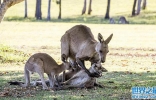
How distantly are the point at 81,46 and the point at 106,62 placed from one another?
7045 mm

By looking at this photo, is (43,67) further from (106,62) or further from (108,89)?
(106,62)

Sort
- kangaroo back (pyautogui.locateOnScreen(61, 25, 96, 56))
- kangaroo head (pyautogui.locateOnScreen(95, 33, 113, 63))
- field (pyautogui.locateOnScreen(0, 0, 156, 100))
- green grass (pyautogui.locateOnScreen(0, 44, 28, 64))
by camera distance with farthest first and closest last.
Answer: green grass (pyautogui.locateOnScreen(0, 44, 28, 64)), kangaroo back (pyautogui.locateOnScreen(61, 25, 96, 56)), kangaroo head (pyautogui.locateOnScreen(95, 33, 113, 63)), field (pyautogui.locateOnScreen(0, 0, 156, 100))

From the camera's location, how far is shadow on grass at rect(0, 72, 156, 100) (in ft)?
33.6

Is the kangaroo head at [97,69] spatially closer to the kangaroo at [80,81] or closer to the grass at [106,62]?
the kangaroo at [80,81]

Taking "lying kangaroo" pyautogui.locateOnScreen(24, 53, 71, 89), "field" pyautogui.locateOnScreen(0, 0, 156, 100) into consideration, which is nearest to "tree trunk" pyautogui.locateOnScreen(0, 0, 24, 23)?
"lying kangaroo" pyautogui.locateOnScreen(24, 53, 71, 89)

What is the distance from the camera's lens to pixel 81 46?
12125mm

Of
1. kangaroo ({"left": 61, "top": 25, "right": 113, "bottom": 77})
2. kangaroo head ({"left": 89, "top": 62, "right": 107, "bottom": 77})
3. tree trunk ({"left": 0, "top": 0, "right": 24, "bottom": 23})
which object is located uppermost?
tree trunk ({"left": 0, "top": 0, "right": 24, "bottom": 23})

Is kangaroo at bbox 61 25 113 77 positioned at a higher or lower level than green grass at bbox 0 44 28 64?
higher

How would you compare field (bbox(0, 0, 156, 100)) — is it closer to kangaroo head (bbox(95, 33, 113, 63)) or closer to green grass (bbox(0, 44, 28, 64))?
green grass (bbox(0, 44, 28, 64))

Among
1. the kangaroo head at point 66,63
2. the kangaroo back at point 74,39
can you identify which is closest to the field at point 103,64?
the kangaroo head at point 66,63

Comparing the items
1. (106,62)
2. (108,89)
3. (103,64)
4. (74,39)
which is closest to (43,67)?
(74,39)

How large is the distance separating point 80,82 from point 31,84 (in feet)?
3.79

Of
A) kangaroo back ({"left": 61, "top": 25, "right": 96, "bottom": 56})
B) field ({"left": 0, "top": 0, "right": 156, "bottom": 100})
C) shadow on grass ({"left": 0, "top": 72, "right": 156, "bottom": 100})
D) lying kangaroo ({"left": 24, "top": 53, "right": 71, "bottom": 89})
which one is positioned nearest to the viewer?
shadow on grass ({"left": 0, "top": 72, "right": 156, "bottom": 100})

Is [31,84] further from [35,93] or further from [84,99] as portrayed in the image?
[84,99]
